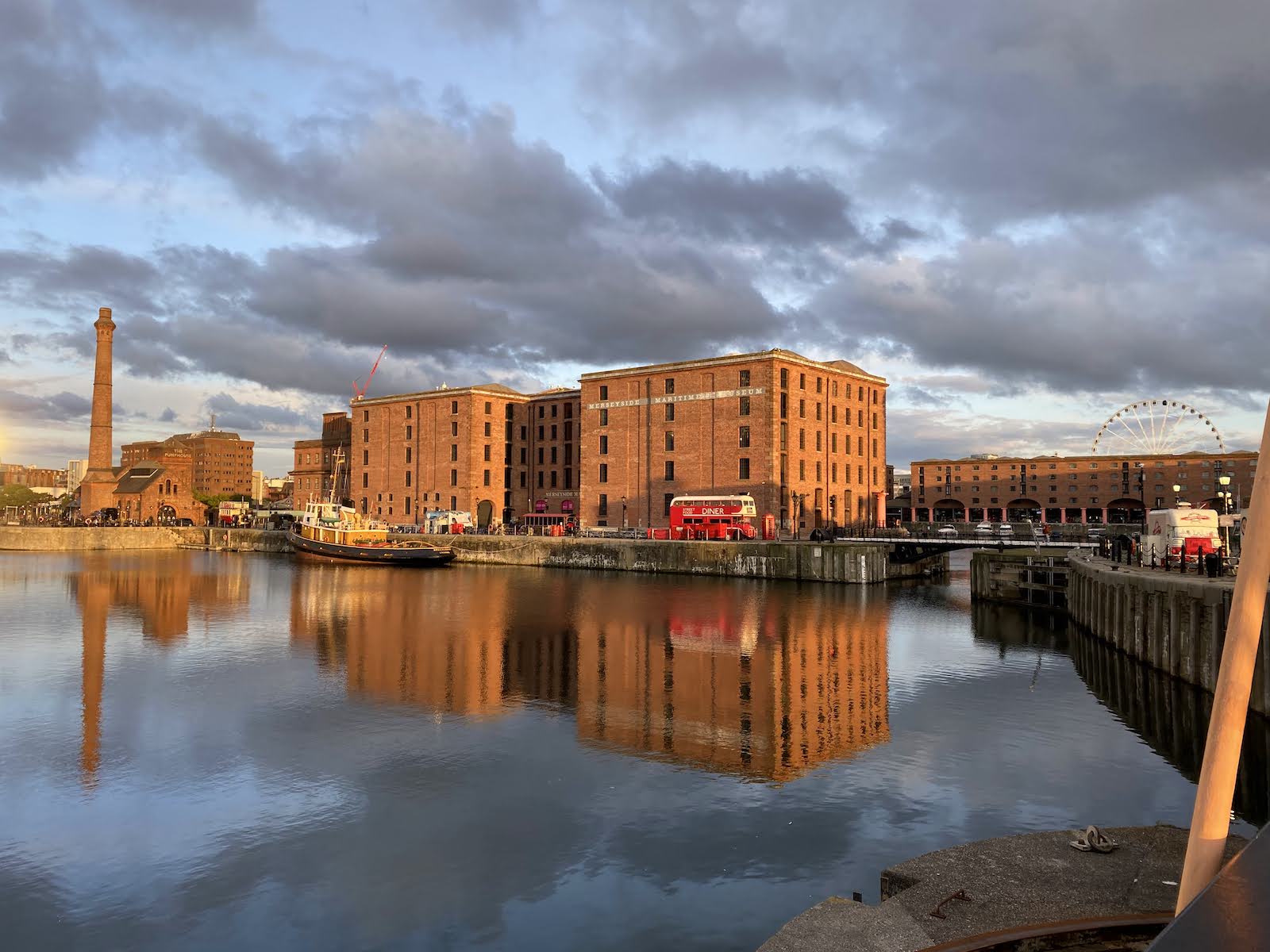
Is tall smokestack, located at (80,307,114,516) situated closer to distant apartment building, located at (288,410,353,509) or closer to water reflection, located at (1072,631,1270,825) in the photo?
distant apartment building, located at (288,410,353,509)

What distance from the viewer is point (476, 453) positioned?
103125 millimetres

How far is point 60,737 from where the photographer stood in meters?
21.6

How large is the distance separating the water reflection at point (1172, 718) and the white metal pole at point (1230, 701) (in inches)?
569

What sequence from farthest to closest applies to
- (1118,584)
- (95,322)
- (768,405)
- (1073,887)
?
(95,322), (768,405), (1118,584), (1073,887)

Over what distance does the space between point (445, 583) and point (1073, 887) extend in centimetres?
5670

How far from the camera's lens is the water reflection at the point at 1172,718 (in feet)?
59.5

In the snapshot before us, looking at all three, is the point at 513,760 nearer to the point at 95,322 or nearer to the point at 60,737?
the point at 60,737

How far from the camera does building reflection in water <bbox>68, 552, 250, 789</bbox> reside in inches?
968

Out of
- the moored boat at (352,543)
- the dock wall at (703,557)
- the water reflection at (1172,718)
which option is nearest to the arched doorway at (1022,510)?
the dock wall at (703,557)

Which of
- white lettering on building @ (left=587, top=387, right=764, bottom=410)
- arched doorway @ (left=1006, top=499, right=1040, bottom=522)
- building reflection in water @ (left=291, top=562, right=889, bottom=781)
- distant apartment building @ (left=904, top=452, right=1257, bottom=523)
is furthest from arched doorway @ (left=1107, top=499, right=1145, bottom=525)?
building reflection in water @ (left=291, top=562, right=889, bottom=781)

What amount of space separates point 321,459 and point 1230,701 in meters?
135

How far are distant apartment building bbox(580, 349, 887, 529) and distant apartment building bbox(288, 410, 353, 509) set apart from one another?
51738mm

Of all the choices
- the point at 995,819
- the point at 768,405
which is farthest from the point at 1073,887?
the point at 768,405

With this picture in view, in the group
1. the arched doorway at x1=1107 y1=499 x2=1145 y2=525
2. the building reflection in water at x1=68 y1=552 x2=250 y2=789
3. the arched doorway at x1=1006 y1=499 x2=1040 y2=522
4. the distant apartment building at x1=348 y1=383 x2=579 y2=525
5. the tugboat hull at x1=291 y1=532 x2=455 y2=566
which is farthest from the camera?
the arched doorway at x1=1006 y1=499 x2=1040 y2=522
